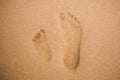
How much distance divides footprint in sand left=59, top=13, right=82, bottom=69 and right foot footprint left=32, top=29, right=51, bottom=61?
10 centimetres

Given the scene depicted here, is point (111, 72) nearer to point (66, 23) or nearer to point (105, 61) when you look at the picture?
point (105, 61)

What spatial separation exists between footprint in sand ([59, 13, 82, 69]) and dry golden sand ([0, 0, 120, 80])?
3cm

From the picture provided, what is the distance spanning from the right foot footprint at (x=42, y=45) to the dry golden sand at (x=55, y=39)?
3 cm

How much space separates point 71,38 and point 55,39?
11 cm

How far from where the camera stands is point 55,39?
1.12 metres

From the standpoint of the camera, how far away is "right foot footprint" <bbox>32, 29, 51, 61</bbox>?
3.43 feet

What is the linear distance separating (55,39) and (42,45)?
0.11m

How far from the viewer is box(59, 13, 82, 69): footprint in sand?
1049 mm

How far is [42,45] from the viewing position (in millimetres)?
1048

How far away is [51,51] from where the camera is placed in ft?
3.57

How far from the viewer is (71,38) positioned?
107 centimetres

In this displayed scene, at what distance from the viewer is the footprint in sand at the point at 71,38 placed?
41.3 inches

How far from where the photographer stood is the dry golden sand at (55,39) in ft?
3.52

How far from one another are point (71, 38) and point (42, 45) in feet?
0.57
